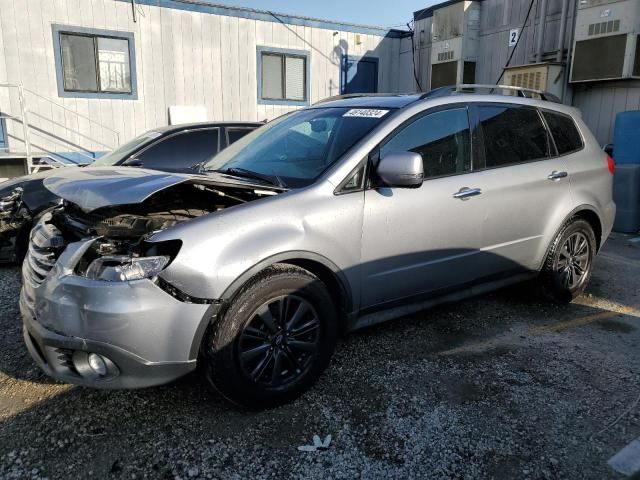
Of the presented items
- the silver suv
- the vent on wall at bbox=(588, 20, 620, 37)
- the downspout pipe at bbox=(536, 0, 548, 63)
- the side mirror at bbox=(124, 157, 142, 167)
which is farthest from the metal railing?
the vent on wall at bbox=(588, 20, 620, 37)

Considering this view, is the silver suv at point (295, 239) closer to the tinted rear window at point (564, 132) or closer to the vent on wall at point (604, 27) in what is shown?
the tinted rear window at point (564, 132)

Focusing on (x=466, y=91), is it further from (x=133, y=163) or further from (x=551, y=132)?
(x=133, y=163)

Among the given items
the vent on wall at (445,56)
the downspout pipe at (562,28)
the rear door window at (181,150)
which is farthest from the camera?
the vent on wall at (445,56)

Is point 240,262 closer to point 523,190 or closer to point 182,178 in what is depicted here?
point 182,178

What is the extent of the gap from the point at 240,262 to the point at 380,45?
1185 centimetres

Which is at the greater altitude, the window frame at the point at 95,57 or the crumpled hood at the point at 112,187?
the window frame at the point at 95,57

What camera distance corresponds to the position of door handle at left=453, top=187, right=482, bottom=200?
3297 mm

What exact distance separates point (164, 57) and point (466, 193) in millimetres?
8698

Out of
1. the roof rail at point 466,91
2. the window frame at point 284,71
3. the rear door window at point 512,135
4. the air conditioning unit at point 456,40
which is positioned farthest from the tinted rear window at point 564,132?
the window frame at point 284,71

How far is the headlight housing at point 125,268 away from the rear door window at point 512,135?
2350 mm

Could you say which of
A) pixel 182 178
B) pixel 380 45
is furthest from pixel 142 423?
pixel 380 45

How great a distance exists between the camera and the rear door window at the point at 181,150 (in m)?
5.34

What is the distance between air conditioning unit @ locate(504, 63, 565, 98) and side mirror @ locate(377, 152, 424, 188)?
6705mm

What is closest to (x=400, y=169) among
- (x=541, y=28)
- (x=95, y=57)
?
(x=541, y=28)
